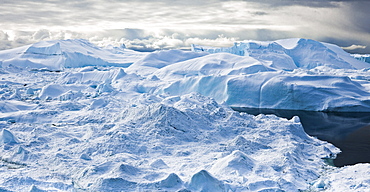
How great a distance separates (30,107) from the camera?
46.3ft

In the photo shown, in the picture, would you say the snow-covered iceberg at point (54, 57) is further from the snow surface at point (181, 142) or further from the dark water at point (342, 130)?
the dark water at point (342, 130)

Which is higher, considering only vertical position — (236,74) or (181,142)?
(181,142)

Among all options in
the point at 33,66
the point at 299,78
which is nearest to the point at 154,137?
the point at 299,78

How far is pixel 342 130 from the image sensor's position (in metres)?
13.2

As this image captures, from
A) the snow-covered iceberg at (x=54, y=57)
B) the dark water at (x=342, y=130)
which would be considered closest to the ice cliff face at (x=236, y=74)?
the snow-covered iceberg at (x=54, y=57)

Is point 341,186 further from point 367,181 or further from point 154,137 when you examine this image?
point 154,137

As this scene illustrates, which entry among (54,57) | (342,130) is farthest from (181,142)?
(54,57)

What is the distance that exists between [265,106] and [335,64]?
25.0m

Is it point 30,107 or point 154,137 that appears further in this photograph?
point 30,107

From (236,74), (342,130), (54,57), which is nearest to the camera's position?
(342,130)

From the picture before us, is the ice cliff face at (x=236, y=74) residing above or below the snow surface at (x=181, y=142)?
below

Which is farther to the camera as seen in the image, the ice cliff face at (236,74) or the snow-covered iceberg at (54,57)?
the snow-covered iceberg at (54,57)

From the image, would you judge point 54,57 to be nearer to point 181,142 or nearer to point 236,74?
point 236,74

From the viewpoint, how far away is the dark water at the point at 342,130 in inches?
371
